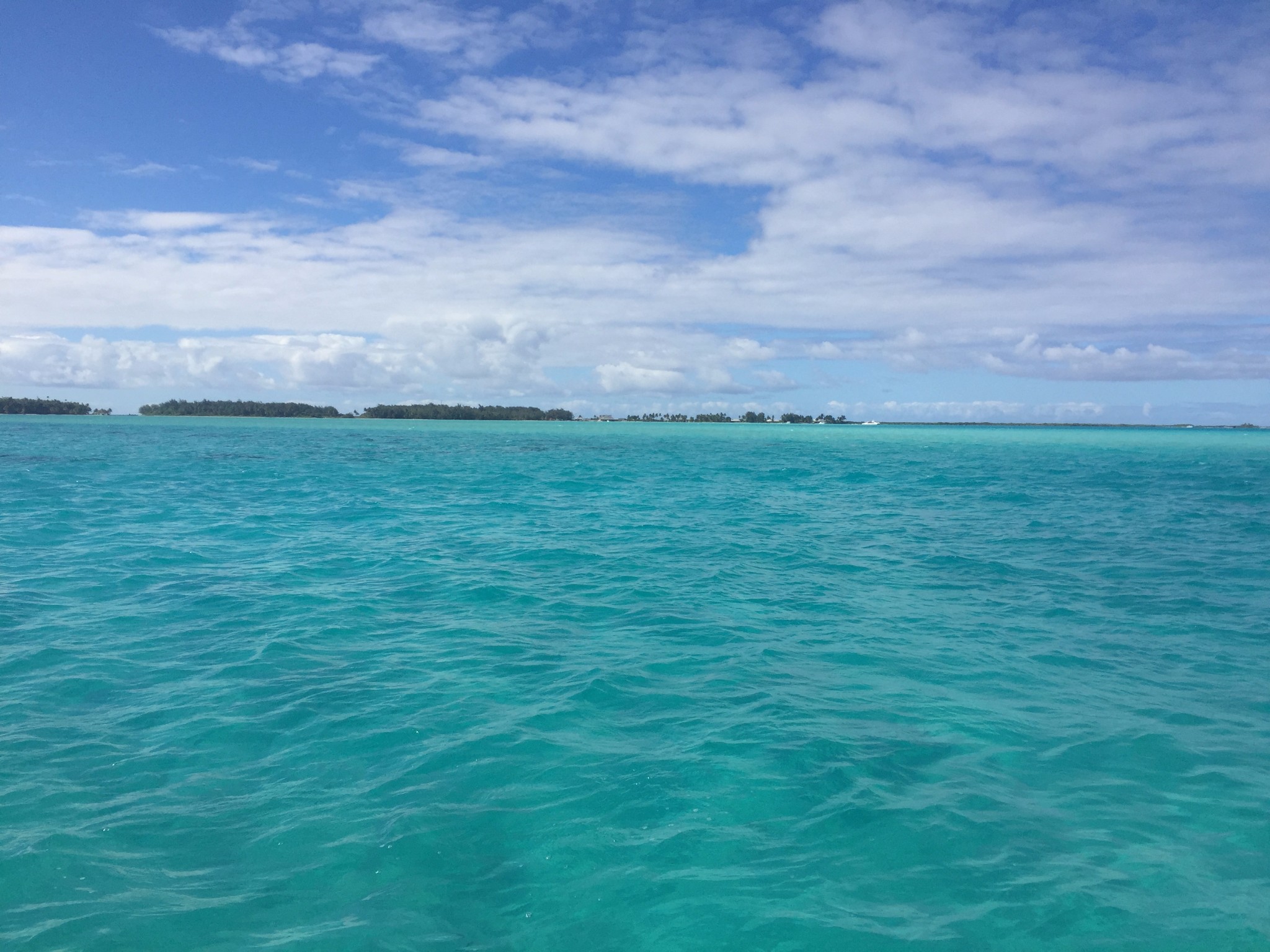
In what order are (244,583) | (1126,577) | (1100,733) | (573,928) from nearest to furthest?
(573,928) < (1100,733) < (244,583) < (1126,577)

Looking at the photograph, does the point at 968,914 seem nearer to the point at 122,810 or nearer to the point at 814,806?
the point at 814,806

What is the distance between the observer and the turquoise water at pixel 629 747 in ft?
20.2

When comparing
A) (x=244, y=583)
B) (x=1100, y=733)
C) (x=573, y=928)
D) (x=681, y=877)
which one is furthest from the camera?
(x=244, y=583)

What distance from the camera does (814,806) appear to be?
7.64 meters

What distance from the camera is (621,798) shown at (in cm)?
782

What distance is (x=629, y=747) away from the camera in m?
8.92

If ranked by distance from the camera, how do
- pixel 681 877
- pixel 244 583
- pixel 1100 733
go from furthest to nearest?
1. pixel 244 583
2. pixel 1100 733
3. pixel 681 877

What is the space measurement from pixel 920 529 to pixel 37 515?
2957cm

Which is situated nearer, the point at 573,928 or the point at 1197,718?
the point at 573,928

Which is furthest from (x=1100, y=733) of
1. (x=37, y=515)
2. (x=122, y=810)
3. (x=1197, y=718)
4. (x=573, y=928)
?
(x=37, y=515)

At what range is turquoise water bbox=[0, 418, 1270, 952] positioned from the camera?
6.16m

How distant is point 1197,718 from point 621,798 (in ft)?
24.8

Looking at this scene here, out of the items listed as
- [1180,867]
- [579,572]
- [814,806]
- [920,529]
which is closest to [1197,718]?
[1180,867]

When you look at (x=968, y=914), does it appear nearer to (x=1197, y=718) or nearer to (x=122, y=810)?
(x=1197, y=718)
